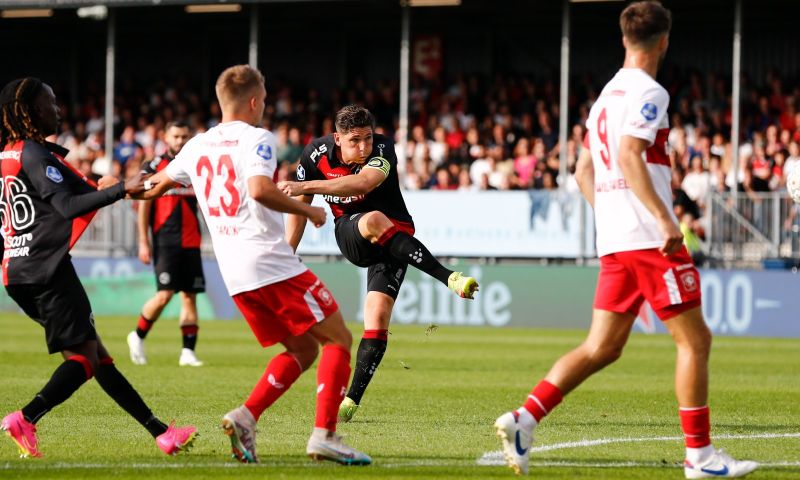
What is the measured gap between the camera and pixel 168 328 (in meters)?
21.4

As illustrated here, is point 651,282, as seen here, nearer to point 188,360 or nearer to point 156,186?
point 156,186

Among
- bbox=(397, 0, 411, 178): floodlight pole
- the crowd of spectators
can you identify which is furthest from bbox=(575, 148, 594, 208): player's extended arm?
bbox=(397, 0, 411, 178): floodlight pole

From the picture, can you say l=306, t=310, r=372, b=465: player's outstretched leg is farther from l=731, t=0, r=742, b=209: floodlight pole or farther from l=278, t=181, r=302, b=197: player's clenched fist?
l=731, t=0, r=742, b=209: floodlight pole

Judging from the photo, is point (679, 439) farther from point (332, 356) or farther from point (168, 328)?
point (168, 328)

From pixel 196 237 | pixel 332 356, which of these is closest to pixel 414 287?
pixel 196 237

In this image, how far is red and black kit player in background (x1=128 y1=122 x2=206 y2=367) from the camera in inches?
559

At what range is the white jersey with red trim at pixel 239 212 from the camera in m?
6.83

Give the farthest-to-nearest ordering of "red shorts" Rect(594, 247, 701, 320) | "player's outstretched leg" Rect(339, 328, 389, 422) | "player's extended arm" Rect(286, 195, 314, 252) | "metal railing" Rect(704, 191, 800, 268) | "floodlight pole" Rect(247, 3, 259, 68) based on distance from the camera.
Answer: "floodlight pole" Rect(247, 3, 259, 68) < "metal railing" Rect(704, 191, 800, 268) < "player's outstretched leg" Rect(339, 328, 389, 422) < "player's extended arm" Rect(286, 195, 314, 252) < "red shorts" Rect(594, 247, 701, 320)

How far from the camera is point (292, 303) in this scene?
6.89 m

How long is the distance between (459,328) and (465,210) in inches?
98.7

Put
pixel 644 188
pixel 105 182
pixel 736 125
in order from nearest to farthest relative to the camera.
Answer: pixel 644 188
pixel 105 182
pixel 736 125

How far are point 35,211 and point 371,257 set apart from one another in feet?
9.89

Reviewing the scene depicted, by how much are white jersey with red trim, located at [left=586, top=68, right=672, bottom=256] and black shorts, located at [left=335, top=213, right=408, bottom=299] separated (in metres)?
3.06

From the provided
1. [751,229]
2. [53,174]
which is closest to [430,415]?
[53,174]
